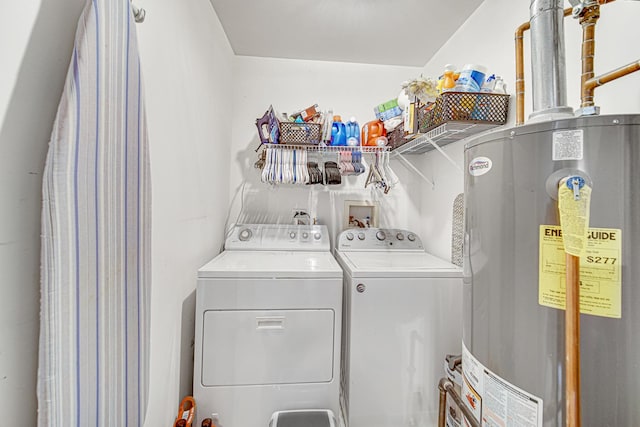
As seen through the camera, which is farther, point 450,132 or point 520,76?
point 450,132

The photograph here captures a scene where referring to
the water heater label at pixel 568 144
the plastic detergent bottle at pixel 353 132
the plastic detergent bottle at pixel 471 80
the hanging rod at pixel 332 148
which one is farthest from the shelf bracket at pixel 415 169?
the water heater label at pixel 568 144

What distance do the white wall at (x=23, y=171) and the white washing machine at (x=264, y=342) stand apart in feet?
2.49

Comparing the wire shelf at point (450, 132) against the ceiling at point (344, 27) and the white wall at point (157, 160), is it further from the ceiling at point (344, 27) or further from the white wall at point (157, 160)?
the white wall at point (157, 160)

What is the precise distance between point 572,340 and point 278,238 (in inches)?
68.2

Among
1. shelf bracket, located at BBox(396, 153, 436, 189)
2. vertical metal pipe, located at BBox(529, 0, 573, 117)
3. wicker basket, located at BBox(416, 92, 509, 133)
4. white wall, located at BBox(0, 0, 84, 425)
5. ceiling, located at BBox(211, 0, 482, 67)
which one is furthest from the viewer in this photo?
shelf bracket, located at BBox(396, 153, 436, 189)

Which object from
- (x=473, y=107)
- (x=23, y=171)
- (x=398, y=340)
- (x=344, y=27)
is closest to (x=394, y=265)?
(x=398, y=340)

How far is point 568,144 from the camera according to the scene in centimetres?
60

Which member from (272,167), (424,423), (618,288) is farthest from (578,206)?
(272,167)

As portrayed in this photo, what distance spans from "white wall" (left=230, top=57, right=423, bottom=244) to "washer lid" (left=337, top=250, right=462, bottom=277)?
0.52 m

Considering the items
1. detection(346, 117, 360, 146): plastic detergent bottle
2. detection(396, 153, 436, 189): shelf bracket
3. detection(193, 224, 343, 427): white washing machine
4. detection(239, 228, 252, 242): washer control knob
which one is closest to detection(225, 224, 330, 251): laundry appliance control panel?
detection(239, 228, 252, 242): washer control knob

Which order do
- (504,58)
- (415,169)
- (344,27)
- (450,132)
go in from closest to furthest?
(504,58) → (450,132) → (344,27) → (415,169)

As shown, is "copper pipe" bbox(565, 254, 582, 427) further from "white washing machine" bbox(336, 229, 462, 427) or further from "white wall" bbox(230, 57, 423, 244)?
"white wall" bbox(230, 57, 423, 244)

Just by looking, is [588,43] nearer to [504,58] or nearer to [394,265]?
[504,58]

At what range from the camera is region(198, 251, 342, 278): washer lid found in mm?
1368
